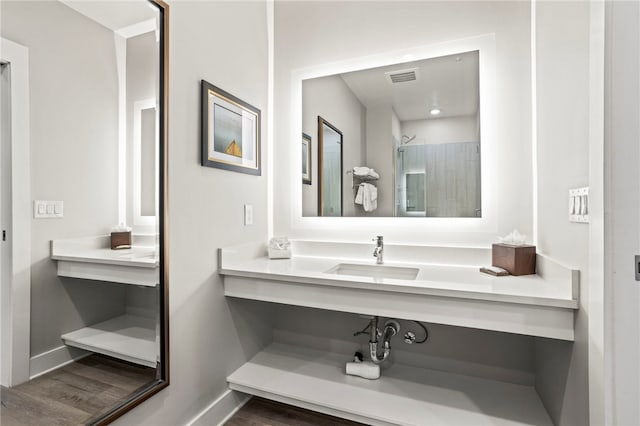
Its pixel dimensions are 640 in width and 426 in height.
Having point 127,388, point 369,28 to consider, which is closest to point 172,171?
point 127,388

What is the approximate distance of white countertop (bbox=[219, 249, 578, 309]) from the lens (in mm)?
1178

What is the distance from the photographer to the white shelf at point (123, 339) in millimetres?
1038

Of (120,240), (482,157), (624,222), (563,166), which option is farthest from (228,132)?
(624,222)

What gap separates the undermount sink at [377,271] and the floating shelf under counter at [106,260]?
0.83 metres

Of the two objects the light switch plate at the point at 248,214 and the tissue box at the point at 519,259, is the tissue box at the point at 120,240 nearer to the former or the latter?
the light switch plate at the point at 248,214

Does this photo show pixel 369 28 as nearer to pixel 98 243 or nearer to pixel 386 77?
pixel 386 77

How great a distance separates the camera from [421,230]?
1901 millimetres

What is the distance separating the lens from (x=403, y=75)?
1.93 meters

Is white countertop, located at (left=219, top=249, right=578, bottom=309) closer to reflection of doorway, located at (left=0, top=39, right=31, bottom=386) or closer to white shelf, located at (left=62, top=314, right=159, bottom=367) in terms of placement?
white shelf, located at (left=62, top=314, right=159, bottom=367)

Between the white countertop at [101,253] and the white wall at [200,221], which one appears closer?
the white countertop at [101,253]

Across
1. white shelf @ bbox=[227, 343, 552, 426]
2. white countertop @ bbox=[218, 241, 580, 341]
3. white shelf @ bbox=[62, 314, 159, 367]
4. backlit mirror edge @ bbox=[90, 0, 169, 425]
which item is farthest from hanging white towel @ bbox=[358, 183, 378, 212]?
white shelf @ bbox=[62, 314, 159, 367]

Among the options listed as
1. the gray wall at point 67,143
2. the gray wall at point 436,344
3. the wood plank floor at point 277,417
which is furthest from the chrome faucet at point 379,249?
the gray wall at point 67,143

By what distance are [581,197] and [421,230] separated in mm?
880

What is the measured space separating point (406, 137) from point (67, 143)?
1610 mm
